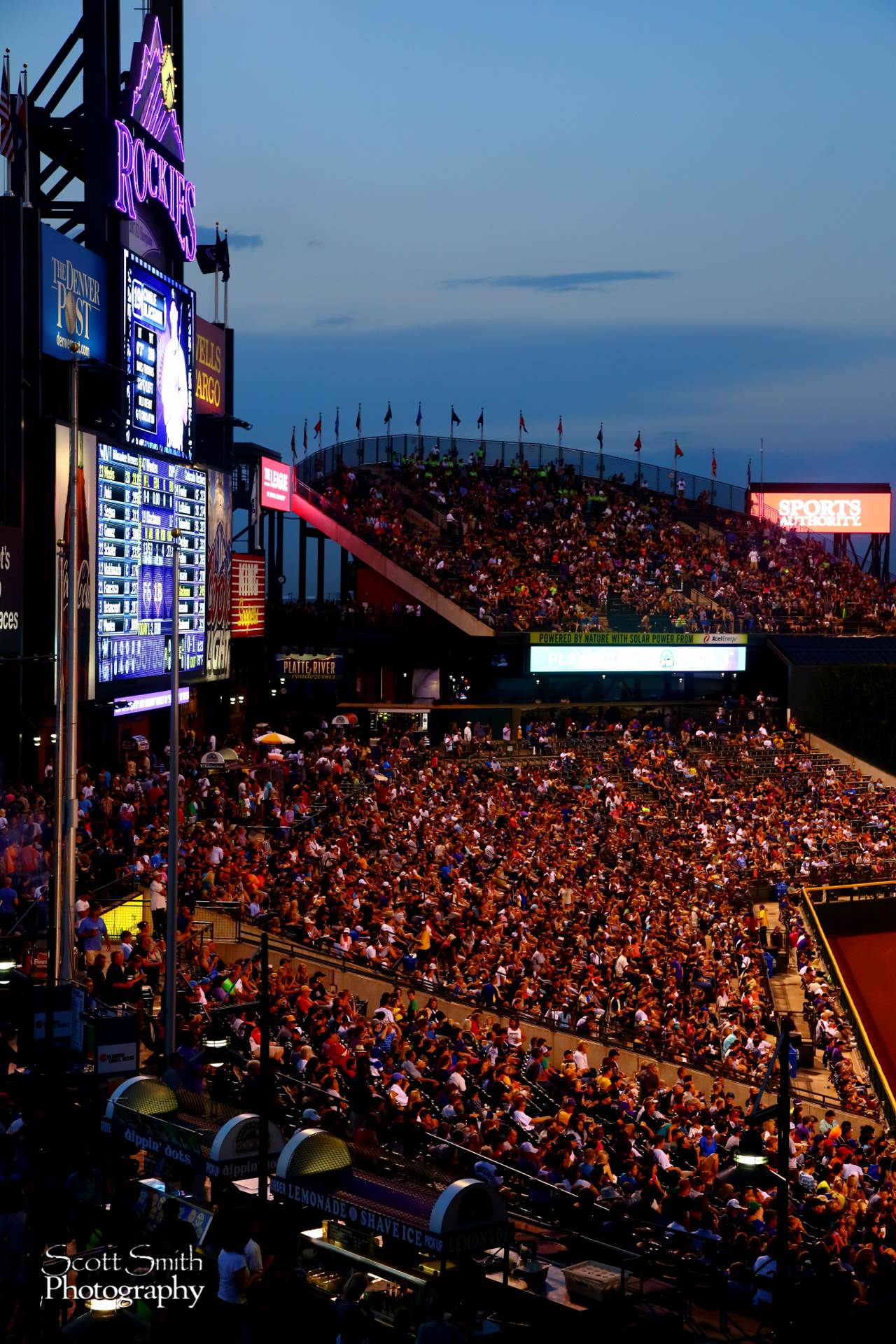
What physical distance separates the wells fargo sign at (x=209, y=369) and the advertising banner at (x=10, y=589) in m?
9.53

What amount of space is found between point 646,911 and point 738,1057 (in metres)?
6.31

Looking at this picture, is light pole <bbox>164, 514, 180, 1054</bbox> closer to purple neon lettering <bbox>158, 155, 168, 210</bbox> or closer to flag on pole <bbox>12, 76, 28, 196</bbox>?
flag on pole <bbox>12, 76, 28, 196</bbox>

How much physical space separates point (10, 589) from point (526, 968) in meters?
10.1

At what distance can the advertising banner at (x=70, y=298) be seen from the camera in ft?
81.8

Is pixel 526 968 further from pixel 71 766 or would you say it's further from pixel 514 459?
pixel 514 459

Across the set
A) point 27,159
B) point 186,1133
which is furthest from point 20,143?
point 186,1133

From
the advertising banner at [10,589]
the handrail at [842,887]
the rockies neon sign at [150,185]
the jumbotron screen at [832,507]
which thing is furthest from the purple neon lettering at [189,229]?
the jumbotron screen at [832,507]

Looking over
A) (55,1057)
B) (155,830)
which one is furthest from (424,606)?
(55,1057)

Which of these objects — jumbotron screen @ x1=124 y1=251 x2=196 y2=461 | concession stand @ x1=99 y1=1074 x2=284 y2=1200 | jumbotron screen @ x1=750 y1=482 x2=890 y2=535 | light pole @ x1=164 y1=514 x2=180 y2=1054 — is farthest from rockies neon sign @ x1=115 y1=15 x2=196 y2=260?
jumbotron screen @ x1=750 y1=482 x2=890 y2=535

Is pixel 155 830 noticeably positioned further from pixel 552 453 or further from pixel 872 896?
pixel 552 453

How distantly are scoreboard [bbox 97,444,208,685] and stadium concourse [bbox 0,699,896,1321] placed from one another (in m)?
2.24

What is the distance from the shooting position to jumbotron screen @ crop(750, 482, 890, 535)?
60062mm

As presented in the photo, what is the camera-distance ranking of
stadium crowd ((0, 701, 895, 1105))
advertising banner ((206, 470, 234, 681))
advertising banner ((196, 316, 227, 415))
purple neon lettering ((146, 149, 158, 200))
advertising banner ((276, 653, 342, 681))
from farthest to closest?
advertising banner ((276, 653, 342, 681)), advertising banner ((196, 316, 227, 415)), advertising banner ((206, 470, 234, 681)), purple neon lettering ((146, 149, 158, 200)), stadium crowd ((0, 701, 895, 1105))

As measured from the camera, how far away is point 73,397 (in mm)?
18797
